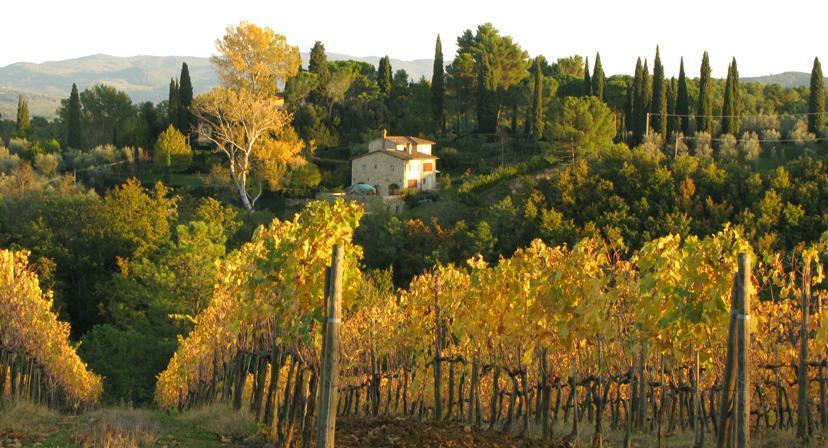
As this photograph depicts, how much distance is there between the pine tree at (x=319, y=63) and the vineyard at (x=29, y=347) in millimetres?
46563

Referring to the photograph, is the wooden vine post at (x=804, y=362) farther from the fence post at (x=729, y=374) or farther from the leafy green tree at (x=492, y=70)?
the leafy green tree at (x=492, y=70)

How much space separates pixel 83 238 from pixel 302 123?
23.7 metres

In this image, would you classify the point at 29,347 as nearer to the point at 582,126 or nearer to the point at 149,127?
the point at 582,126

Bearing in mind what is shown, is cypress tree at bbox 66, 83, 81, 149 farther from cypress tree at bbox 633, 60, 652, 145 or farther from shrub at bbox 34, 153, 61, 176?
cypress tree at bbox 633, 60, 652, 145

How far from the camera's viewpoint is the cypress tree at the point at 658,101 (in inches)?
1908

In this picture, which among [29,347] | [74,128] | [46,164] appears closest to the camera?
[29,347]

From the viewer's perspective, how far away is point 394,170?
52.4 meters

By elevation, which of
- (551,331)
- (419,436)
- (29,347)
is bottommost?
(29,347)

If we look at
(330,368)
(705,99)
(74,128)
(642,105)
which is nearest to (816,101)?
(705,99)

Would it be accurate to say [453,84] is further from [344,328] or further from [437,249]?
[344,328]

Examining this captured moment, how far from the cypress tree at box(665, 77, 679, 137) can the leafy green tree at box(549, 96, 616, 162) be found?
10.3 ft

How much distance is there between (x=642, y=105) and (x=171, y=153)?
28.0 metres

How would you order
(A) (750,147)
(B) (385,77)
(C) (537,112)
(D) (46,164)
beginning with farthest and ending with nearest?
(B) (385,77)
(C) (537,112)
(D) (46,164)
(A) (750,147)

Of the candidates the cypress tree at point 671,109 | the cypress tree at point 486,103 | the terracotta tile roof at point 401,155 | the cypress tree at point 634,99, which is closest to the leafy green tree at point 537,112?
the cypress tree at point 486,103
